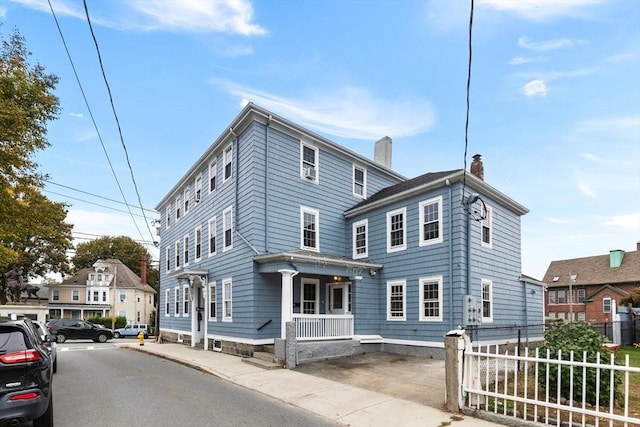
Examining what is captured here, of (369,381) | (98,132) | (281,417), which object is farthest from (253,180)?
(281,417)

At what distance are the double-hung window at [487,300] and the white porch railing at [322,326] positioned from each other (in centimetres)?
475

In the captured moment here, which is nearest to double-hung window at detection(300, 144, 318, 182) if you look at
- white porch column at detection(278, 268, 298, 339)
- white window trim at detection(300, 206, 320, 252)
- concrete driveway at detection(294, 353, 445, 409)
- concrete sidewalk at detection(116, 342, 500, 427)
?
white window trim at detection(300, 206, 320, 252)

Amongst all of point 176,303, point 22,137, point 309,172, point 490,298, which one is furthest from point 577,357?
point 176,303

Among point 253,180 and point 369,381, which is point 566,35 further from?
point 253,180

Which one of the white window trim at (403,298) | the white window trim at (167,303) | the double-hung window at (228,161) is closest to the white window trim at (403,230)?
the white window trim at (403,298)

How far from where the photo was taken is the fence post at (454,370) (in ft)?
22.8

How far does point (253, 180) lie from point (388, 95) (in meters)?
5.56

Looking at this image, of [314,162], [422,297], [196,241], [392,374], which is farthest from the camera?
[196,241]

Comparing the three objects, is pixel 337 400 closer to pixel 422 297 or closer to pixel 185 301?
pixel 422 297

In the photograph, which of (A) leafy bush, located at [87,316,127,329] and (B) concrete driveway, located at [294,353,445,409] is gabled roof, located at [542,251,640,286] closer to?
(B) concrete driveway, located at [294,353,445,409]

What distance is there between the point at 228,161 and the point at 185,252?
24.9ft

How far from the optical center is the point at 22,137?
1158 centimetres

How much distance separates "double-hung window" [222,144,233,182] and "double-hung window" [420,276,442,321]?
29.1 ft

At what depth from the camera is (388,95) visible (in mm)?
14359
